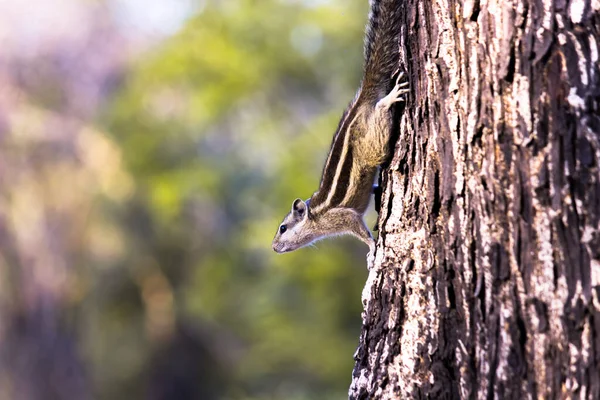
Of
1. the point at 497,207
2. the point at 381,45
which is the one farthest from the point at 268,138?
the point at 497,207

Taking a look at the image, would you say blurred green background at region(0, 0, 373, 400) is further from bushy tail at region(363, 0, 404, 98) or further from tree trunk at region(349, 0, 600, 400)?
tree trunk at region(349, 0, 600, 400)

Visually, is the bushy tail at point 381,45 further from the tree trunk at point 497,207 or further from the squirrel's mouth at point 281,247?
the squirrel's mouth at point 281,247

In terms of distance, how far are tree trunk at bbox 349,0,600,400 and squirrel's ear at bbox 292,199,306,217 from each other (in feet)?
4.05

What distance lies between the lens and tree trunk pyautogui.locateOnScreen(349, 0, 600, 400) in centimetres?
177

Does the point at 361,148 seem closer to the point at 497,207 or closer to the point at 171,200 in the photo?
the point at 497,207

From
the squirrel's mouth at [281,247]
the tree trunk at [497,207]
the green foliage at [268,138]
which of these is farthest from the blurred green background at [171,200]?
the tree trunk at [497,207]

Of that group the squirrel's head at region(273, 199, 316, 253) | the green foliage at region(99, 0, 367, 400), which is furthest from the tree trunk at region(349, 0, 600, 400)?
the green foliage at region(99, 0, 367, 400)

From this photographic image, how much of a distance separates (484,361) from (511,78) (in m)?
0.76

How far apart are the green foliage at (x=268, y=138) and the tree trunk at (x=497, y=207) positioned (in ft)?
16.5

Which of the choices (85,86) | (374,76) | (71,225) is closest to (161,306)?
(71,225)

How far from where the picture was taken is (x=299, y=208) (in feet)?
11.5

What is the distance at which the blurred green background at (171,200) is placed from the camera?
800 centimetres

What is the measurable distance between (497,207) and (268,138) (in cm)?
701

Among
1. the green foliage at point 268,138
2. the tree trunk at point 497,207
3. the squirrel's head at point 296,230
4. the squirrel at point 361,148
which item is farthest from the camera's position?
the green foliage at point 268,138
